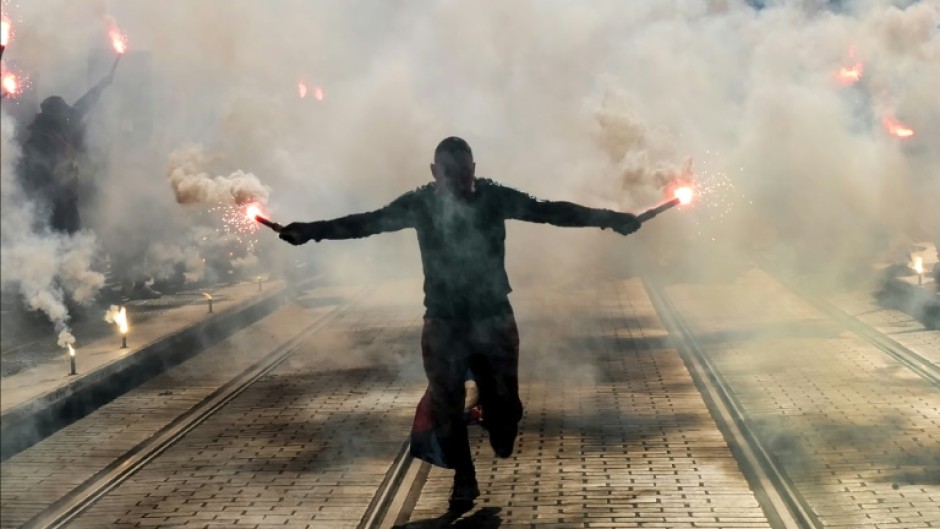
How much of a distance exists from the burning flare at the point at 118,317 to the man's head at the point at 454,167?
29.5 ft

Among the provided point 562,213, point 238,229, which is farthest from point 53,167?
point 562,213

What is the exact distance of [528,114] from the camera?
30.5 metres

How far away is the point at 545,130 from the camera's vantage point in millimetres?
29828

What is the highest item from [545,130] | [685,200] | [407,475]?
[545,130]

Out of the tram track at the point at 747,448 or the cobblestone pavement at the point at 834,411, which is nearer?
the tram track at the point at 747,448

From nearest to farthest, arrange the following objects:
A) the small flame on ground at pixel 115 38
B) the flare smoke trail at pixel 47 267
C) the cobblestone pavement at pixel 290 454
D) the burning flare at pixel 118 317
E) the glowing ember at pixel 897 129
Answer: the cobblestone pavement at pixel 290 454
the flare smoke trail at pixel 47 267
the burning flare at pixel 118 317
the small flame on ground at pixel 115 38
the glowing ember at pixel 897 129

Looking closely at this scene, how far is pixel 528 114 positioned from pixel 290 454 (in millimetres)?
21144

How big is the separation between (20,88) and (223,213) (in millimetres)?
5267

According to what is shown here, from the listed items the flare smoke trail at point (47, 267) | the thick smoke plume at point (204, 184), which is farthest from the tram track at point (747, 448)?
the flare smoke trail at point (47, 267)

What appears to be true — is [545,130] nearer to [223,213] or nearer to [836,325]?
[223,213]

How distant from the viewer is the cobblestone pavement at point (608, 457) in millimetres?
8133

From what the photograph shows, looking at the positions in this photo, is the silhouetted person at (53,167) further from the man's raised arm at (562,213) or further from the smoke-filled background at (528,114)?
the man's raised arm at (562,213)

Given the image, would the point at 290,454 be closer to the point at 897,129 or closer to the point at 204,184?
the point at 204,184

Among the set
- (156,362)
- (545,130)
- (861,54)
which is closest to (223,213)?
(545,130)
